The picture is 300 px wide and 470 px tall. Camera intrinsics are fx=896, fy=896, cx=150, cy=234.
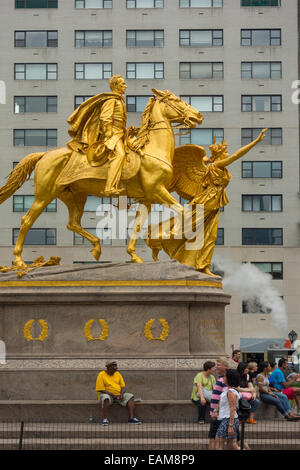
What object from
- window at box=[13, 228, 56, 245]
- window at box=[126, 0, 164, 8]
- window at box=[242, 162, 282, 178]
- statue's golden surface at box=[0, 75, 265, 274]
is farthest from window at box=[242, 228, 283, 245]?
statue's golden surface at box=[0, 75, 265, 274]

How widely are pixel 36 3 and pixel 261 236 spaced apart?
894 inches

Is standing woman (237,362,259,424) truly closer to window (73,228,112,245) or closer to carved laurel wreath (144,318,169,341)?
carved laurel wreath (144,318,169,341)

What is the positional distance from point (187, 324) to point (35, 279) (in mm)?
3961

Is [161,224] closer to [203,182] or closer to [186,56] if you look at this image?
[203,182]

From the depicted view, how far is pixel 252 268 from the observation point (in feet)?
195

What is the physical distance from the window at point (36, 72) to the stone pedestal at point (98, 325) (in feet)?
136

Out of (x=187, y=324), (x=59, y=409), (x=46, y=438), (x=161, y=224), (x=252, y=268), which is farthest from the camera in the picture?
(x=252, y=268)

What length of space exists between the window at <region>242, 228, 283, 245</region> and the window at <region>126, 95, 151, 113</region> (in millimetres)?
10904

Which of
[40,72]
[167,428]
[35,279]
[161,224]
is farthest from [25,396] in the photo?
[40,72]

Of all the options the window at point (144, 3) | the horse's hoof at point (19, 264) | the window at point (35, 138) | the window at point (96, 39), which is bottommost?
the horse's hoof at point (19, 264)

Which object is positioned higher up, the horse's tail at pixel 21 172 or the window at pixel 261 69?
the window at pixel 261 69

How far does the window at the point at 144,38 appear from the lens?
6203 cm

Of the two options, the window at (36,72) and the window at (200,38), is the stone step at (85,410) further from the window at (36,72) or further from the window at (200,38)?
the window at (200,38)

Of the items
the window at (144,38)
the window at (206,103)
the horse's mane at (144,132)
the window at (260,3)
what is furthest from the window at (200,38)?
the horse's mane at (144,132)
